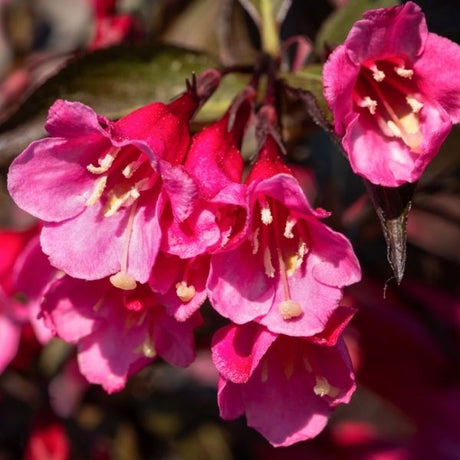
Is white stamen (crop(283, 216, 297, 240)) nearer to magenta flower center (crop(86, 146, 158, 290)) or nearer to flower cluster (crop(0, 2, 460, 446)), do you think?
flower cluster (crop(0, 2, 460, 446))

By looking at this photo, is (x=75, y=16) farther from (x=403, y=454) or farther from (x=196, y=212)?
(x=196, y=212)

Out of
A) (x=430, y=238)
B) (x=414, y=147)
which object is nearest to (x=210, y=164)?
(x=414, y=147)

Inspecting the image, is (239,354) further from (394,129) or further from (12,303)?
(12,303)

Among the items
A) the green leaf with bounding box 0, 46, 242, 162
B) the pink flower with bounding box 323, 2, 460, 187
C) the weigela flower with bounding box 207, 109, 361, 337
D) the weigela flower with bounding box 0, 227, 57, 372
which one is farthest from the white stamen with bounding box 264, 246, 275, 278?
the weigela flower with bounding box 0, 227, 57, 372

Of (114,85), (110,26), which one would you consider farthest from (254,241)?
(110,26)

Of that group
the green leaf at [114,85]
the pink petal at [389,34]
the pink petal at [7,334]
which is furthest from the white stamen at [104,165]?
the pink petal at [7,334]

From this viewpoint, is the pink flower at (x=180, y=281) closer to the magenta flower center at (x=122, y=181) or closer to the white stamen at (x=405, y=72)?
the magenta flower center at (x=122, y=181)
